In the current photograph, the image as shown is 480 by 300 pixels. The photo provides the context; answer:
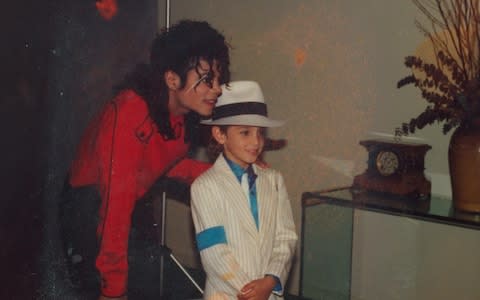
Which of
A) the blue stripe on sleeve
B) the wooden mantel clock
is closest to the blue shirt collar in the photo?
the blue stripe on sleeve

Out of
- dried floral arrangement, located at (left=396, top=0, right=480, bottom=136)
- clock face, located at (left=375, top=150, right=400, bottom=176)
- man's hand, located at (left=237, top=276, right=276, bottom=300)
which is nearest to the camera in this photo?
man's hand, located at (left=237, top=276, right=276, bottom=300)

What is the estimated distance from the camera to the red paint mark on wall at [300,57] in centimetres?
149

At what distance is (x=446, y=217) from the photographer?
1443 mm

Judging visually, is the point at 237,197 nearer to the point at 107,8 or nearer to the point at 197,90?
the point at 197,90

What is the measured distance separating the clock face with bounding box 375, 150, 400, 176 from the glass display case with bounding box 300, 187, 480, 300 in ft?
0.22

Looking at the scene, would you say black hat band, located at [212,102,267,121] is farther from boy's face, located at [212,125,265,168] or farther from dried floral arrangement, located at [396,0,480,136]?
dried floral arrangement, located at [396,0,480,136]

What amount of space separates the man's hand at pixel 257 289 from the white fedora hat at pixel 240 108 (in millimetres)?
297

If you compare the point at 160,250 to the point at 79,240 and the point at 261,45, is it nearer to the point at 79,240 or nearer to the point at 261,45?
the point at 79,240

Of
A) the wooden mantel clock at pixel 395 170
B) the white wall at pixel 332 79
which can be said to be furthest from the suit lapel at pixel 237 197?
the wooden mantel clock at pixel 395 170

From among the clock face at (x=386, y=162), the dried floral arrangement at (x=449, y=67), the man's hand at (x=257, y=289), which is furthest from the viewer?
the clock face at (x=386, y=162)

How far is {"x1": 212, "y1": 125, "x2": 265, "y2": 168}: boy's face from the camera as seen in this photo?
1.14 m

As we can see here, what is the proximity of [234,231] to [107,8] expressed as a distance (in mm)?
516

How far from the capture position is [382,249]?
166 centimetres

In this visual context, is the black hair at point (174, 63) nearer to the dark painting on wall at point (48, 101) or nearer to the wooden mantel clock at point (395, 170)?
the dark painting on wall at point (48, 101)
